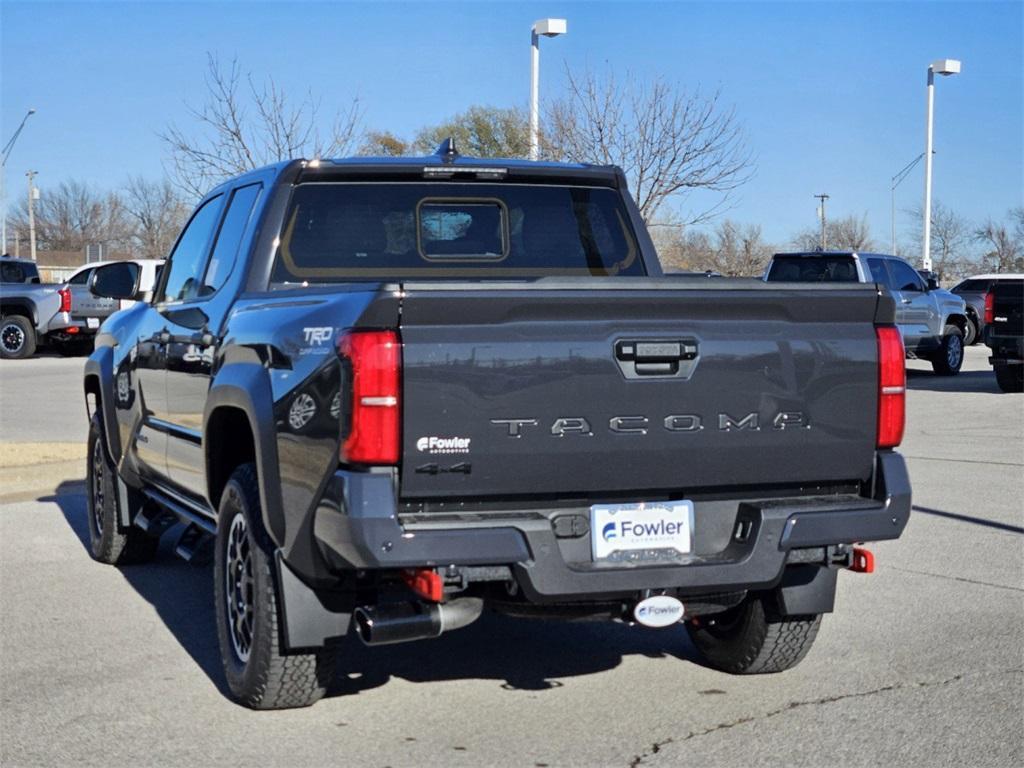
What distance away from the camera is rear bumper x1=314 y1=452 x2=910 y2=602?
4496 mm

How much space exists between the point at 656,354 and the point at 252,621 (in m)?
1.83

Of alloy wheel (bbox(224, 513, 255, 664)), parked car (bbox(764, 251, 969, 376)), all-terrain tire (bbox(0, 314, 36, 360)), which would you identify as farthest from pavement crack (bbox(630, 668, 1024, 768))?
all-terrain tire (bbox(0, 314, 36, 360))

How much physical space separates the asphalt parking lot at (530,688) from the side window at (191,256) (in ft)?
5.22

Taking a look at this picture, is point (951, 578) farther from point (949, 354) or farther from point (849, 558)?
point (949, 354)

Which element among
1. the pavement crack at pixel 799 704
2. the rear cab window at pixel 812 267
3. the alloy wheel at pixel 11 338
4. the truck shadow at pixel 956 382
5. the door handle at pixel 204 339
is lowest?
the truck shadow at pixel 956 382

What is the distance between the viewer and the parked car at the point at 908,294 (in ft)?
69.5

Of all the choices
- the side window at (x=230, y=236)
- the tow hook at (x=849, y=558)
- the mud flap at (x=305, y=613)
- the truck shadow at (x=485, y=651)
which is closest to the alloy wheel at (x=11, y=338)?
the truck shadow at (x=485, y=651)

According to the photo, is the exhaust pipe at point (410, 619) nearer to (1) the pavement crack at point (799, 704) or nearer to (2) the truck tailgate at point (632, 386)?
(2) the truck tailgate at point (632, 386)

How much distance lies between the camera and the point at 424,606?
4.87 meters

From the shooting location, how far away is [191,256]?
293 inches

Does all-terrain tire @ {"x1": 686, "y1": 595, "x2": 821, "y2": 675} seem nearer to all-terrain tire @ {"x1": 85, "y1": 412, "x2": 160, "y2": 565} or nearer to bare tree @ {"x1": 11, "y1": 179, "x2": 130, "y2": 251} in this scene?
all-terrain tire @ {"x1": 85, "y1": 412, "x2": 160, "y2": 565}

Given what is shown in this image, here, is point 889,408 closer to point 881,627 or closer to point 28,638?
point 881,627

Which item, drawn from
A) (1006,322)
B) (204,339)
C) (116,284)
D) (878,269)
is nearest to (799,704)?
(204,339)

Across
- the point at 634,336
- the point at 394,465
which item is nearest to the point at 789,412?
the point at 634,336
